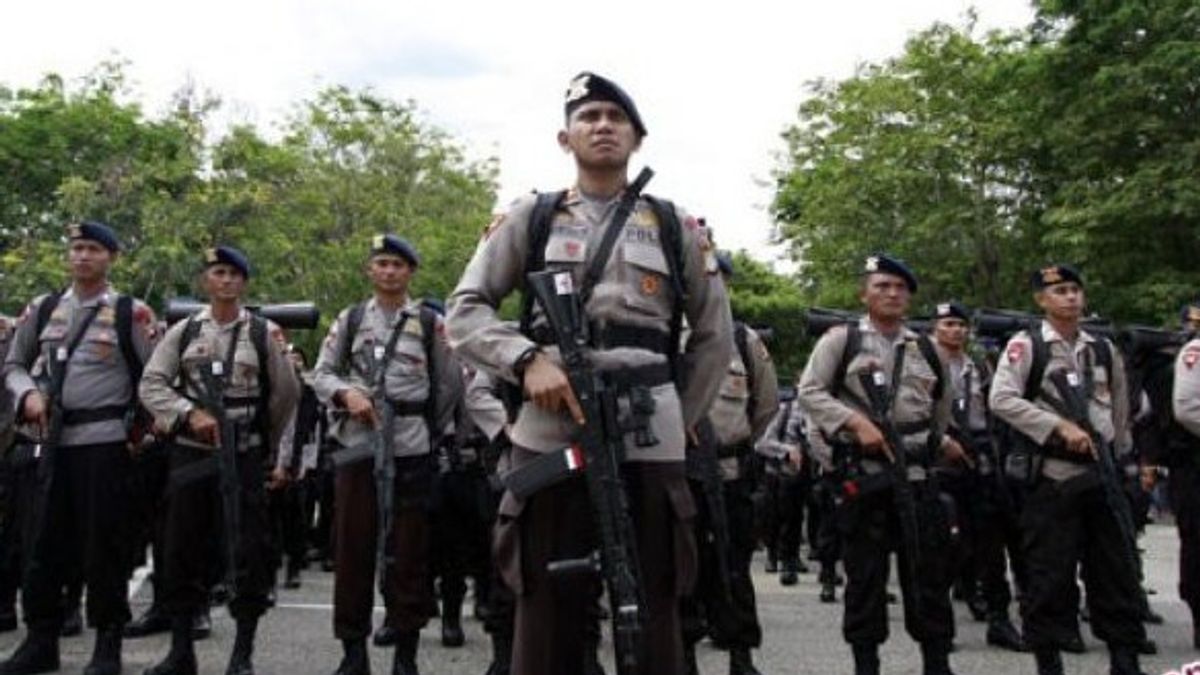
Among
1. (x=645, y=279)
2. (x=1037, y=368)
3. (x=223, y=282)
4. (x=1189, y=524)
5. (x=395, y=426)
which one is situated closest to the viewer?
(x=645, y=279)

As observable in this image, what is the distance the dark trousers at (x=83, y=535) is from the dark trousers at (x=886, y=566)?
358cm

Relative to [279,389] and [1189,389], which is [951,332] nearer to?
[1189,389]

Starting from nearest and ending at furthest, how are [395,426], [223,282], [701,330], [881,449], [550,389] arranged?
[550,389], [701,330], [881,449], [395,426], [223,282]

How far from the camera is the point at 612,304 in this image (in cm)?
386

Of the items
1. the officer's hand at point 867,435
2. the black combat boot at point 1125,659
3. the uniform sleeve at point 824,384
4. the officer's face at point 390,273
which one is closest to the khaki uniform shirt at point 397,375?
the officer's face at point 390,273

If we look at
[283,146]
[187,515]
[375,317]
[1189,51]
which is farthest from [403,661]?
[283,146]

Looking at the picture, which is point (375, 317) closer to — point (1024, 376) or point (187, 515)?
point (187, 515)

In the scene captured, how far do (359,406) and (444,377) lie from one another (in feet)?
1.93

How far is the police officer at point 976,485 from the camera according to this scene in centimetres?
902

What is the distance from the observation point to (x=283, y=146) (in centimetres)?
3416

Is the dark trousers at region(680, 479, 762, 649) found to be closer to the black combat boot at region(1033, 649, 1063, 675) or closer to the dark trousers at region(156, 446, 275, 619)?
the black combat boot at region(1033, 649, 1063, 675)

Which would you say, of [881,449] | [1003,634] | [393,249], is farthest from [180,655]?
[1003,634]

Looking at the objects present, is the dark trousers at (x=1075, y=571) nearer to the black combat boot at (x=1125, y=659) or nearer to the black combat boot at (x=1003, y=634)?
the black combat boot at (x=1125, y=659)

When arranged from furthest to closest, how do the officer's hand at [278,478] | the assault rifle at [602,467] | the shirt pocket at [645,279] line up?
the officer's hand at [278,478] → the shirt pocket at [645,279] → the assault rifle at [602,467]
